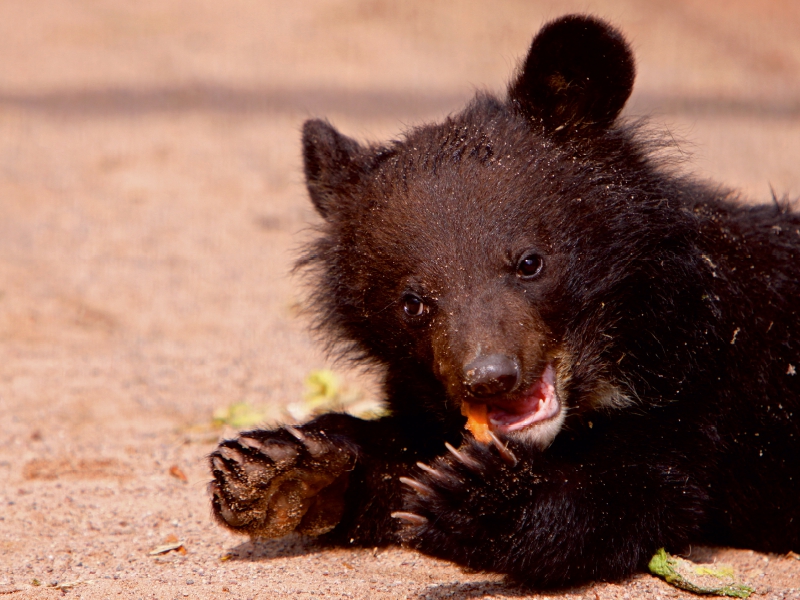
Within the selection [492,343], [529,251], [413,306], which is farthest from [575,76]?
[492,343]

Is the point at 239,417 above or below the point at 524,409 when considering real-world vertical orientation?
below

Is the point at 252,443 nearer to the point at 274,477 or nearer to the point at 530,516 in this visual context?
the point at 274,477

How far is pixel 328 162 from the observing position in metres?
4.72

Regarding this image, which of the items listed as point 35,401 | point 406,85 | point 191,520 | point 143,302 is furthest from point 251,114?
point 191,520

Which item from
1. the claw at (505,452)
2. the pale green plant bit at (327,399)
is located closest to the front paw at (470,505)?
the claw at (505,452)

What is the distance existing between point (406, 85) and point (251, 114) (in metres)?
2.00

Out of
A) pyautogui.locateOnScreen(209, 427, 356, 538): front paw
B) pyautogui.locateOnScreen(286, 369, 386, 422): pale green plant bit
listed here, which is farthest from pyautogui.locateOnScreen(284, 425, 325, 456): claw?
pyautogui.locateOnScreen(286, 369, 386, 422): pale green plant bit

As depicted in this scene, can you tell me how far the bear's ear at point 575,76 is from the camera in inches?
158

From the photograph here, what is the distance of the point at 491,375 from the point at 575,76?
141 centimetres

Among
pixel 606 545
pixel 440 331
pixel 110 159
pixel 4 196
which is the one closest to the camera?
pixel 606 545

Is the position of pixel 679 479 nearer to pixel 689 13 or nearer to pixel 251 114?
pixel 251 114

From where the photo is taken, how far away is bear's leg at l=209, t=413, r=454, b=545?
3867 mm

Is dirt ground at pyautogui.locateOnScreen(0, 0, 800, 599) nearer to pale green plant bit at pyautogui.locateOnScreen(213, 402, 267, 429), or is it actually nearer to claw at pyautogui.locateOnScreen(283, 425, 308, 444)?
pale green plant bit at pyautogui.locateOnScreen(213, 402, 267, 429)

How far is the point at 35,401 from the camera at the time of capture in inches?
243
